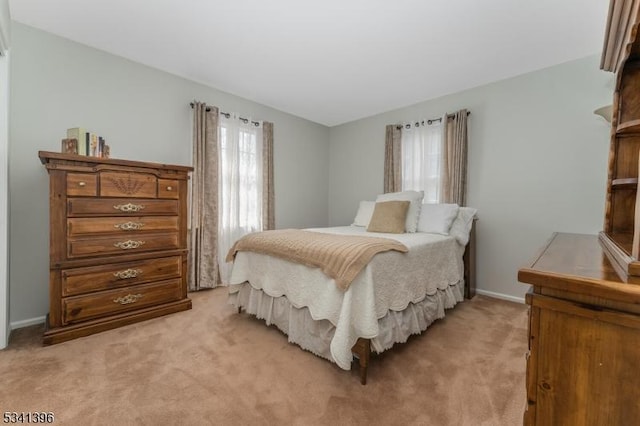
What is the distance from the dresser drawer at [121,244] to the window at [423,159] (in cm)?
285

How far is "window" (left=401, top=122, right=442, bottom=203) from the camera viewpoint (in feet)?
11.2

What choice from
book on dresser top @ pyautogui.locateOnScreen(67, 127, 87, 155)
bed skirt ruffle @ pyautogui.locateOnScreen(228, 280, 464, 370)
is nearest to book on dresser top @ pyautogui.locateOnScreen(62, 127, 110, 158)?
book on dresser top @ pyautogui.locateOnScreen(67, 127, 87, 155)

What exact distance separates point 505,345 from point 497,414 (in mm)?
798

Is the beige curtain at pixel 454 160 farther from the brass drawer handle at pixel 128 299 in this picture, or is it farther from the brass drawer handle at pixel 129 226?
A: the brass drawer handle at pixel 128 299

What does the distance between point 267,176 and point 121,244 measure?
1922 millimetres

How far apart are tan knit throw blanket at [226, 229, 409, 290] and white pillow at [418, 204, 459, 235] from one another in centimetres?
96

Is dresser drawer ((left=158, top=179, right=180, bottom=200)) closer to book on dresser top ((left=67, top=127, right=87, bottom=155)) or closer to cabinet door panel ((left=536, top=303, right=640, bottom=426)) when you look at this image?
book on dresser top ((left=67, top=127, right=87, bottom=155))

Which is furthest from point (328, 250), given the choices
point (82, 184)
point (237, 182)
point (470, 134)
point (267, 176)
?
point (470, 134)

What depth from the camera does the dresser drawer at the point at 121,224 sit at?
1957 mm

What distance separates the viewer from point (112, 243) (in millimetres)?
2105

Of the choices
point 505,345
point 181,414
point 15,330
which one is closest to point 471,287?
point 505,345

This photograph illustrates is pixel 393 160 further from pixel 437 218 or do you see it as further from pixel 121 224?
pixel 121 224

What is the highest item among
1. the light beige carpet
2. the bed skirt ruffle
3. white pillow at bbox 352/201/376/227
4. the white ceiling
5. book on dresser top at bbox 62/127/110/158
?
the white ceiling

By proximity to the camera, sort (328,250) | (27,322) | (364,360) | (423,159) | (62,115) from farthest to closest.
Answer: (423,159) → (62,115) → (27,322) → (328,250) → (364,360)
